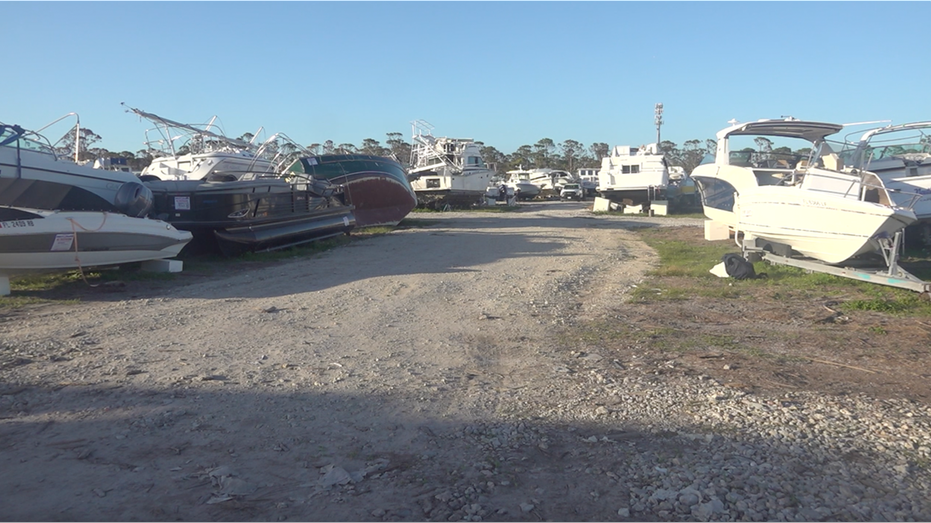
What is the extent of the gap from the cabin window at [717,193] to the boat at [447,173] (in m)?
18.1

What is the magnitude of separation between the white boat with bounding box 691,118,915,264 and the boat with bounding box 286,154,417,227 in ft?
33.7

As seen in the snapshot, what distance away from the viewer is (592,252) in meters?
15.0

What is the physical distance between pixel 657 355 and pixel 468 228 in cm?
1585

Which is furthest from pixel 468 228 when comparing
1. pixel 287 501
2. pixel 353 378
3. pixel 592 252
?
pixel 287 501

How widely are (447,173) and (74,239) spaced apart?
2310 cm

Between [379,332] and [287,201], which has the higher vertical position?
[287,201]

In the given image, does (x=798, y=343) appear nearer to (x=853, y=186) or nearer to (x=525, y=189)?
(x=853, y=186)

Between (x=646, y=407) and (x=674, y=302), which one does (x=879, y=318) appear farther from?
(x=646, y=407)

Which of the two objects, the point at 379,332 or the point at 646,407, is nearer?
the point at 646,407

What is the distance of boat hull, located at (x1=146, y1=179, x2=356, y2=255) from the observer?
13492 mm

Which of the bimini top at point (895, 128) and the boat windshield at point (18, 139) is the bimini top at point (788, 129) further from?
the boat windshield at point (18, 139)

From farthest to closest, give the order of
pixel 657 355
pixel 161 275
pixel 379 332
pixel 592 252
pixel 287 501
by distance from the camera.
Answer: pixel 592 252 < pixel 161 275 < pixel 379 332 < pixel 657 355 < pixel 287 501

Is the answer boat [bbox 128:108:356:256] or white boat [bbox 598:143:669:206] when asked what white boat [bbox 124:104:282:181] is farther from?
white boat [bbox 598:143:669:206]

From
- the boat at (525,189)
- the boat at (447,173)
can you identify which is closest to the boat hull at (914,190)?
the boat at (447,173)
